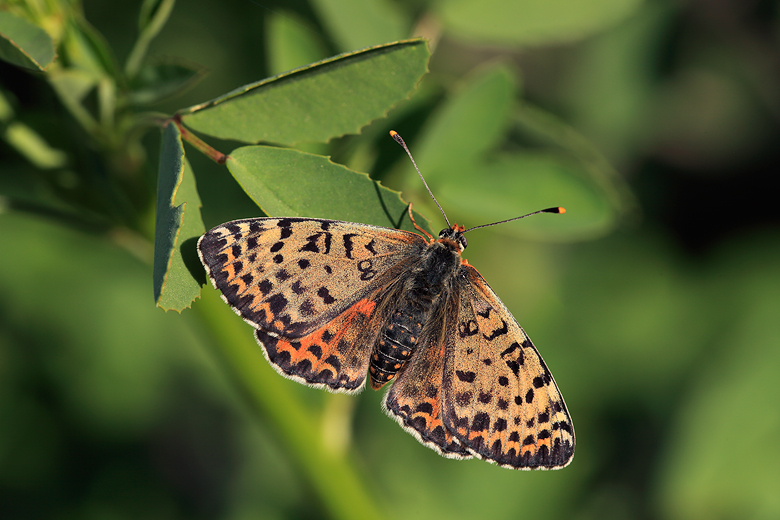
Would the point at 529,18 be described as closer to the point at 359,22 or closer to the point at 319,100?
the point at 359,22

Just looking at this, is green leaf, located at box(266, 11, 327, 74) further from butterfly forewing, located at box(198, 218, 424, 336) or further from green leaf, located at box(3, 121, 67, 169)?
green leaf, located at box(3, 121, 67, 169)

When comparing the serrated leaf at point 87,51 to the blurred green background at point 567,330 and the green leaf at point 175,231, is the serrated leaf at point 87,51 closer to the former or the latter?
the green leaf at point 175,231

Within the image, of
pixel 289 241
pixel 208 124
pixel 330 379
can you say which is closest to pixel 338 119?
pixel 208 124

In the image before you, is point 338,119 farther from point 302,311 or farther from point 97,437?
point 97,437

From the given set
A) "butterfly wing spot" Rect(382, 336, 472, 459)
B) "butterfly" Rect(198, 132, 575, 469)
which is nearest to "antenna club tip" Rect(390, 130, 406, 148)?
"butterfly" Rect(198, 132, 575, 469)

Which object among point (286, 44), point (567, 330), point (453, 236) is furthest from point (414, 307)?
point (567, 330)

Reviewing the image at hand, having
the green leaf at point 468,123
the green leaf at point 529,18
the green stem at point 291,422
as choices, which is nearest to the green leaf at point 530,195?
the green leaf at point 468,123
